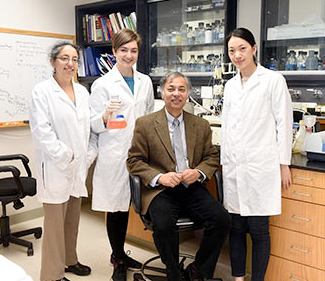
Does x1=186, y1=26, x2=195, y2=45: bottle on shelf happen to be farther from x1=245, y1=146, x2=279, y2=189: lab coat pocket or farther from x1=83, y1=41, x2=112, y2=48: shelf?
x1=245, y1=146, x2=279, y2=189: lab coat pocket

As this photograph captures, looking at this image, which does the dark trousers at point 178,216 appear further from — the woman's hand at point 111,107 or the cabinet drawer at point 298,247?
the woman's hand at point 111,107

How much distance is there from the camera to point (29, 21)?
11.4 ft

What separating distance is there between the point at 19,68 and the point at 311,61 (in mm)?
2378

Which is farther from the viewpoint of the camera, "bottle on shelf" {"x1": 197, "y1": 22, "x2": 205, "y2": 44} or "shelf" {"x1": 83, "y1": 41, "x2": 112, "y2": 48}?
"shelf" {"x1": 83, "y1": 41, "x2": 112, "y2": 48}

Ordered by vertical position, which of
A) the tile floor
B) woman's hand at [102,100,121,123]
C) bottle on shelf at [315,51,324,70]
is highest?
bottle on shelf at [315,51,324,70]

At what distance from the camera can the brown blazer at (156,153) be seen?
2242 mm

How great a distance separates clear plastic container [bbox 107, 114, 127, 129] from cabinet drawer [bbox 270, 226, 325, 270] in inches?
42.4

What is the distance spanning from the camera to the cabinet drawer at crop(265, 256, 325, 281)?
213cm

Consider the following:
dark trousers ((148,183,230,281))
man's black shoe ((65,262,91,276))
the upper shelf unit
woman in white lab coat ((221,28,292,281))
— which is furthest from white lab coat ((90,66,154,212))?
the upper shelf unit

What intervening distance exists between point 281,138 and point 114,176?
3.39ft

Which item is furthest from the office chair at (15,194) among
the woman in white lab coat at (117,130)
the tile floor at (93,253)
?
the woman in white lab coat at (117,130)

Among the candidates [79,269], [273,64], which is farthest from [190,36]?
[79,269]

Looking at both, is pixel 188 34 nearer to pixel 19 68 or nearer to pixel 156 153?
pixel 156 153

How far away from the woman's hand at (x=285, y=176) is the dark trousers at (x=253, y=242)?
0.21 meters
